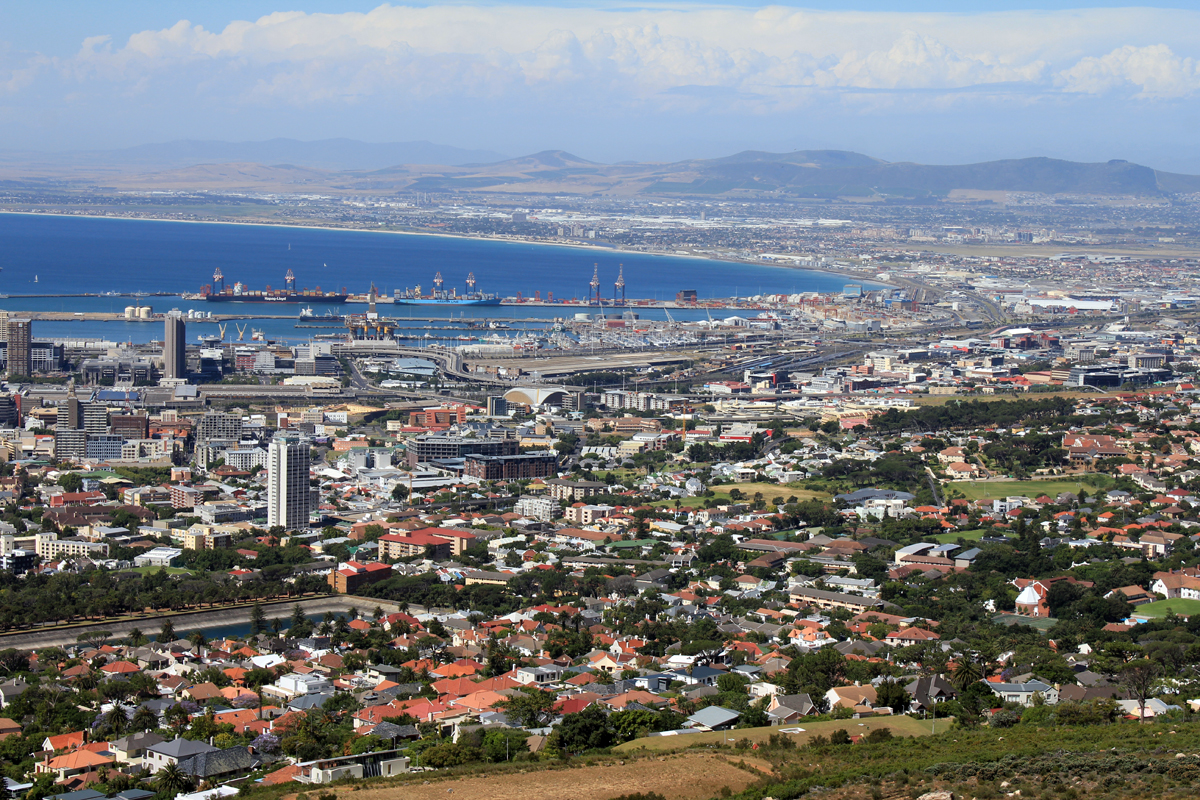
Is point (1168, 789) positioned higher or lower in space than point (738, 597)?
higher

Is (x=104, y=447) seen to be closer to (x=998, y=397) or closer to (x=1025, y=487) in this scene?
(x=1025, y=487)

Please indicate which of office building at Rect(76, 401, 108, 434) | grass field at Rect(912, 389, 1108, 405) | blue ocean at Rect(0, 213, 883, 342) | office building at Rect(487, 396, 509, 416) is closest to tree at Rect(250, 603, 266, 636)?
office building at Rect(76, 401, 108, 434)

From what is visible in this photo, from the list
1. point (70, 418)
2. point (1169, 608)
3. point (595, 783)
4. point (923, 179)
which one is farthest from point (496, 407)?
point (923, 179)

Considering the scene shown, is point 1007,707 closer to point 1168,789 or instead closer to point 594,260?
point 1168,789

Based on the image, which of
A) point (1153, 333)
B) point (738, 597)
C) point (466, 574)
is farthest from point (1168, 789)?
point (1153, 333)

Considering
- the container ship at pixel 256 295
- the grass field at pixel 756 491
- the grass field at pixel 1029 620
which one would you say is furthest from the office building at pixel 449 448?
the container ship at pixel 256 295

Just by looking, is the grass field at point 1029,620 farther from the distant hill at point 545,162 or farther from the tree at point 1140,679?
the distant hill at point 545,162
